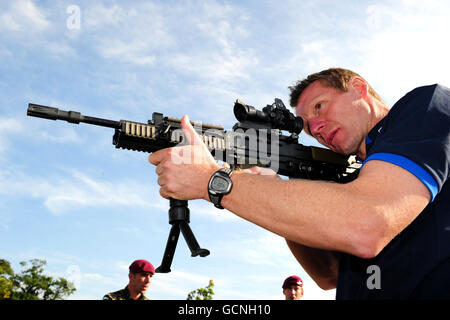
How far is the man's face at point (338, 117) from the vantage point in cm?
356

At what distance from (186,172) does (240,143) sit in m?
1.59

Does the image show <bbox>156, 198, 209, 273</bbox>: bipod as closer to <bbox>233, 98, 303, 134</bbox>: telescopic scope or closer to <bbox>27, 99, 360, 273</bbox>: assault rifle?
<bbox>27, 99, 360, 273</bbox>: assault rifle

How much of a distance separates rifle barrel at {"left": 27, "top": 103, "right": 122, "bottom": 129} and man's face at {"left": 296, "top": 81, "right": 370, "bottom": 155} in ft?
6.33

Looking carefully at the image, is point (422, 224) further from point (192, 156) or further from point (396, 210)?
point (192, 156)

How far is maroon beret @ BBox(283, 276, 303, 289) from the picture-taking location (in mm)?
9461

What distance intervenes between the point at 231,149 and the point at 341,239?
2218 millimetres

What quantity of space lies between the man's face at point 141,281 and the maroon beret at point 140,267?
0.07 metres

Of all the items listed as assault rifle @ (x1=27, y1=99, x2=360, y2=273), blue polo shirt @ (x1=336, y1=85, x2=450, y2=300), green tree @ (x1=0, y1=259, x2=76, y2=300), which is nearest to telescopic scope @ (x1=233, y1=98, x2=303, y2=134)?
assault rifle @ (x1=27, y1=99, x2=360, y2=273)

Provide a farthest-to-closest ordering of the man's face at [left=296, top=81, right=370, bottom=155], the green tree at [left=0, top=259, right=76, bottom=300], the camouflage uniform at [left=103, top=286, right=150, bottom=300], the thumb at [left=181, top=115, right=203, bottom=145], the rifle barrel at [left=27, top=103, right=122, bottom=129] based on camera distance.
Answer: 1. the green tree at [left=0, top=259, right=76, bottom=300]
2. the camouflage uniform at [left=103, top=286, right=150, bottom=300]
3. the man's face at [left=296, top=81, right=370, bottom=155]
4. the rifle barrel at [left=27, top=103, right=122, bottom=129]
5. the thumb at [left=181, top=115, right=203, bottom=145]

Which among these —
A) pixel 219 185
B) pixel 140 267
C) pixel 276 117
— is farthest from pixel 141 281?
pixel 219 185

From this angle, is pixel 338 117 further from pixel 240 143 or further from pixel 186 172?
pixel 186 172
